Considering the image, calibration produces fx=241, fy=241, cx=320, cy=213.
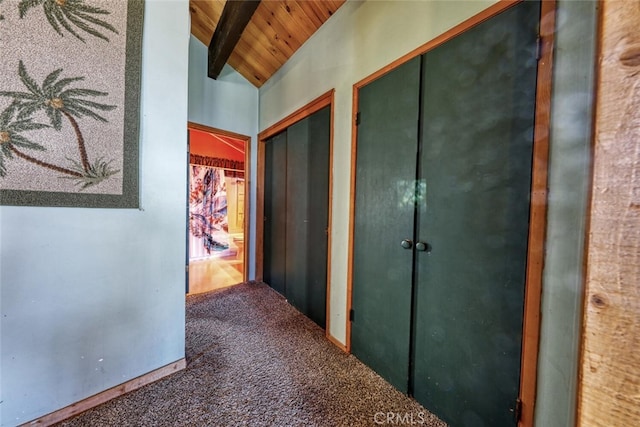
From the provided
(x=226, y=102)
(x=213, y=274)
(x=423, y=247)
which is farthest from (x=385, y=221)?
(x=213, y=274)

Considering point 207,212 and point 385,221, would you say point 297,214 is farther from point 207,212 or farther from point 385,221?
point 207,212

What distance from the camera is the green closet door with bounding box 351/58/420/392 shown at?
1.36 metres

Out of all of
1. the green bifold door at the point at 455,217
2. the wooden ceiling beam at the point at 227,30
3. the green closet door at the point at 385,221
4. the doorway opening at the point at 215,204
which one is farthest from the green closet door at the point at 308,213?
the doorway opening at the point at 215,204

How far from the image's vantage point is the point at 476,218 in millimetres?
1079

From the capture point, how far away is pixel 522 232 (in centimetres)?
95

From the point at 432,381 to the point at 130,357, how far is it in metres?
1.67

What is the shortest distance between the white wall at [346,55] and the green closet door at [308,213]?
21 cm

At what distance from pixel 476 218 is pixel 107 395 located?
210 cm

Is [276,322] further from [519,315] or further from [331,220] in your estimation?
[519,315]

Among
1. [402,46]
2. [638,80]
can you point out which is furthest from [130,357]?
[402,46]

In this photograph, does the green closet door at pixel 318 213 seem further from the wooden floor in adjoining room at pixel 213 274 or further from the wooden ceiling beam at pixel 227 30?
the wooden floor in adjoining room at pixel 213 274

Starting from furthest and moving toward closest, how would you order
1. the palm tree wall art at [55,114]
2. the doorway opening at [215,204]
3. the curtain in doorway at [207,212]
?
the curtain in doorway at [207,212] → the doorway opening at [215,204] → the palm tree wall art at [55,114]

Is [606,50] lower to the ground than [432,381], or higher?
higher

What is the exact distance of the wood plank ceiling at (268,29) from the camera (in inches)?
77.9
